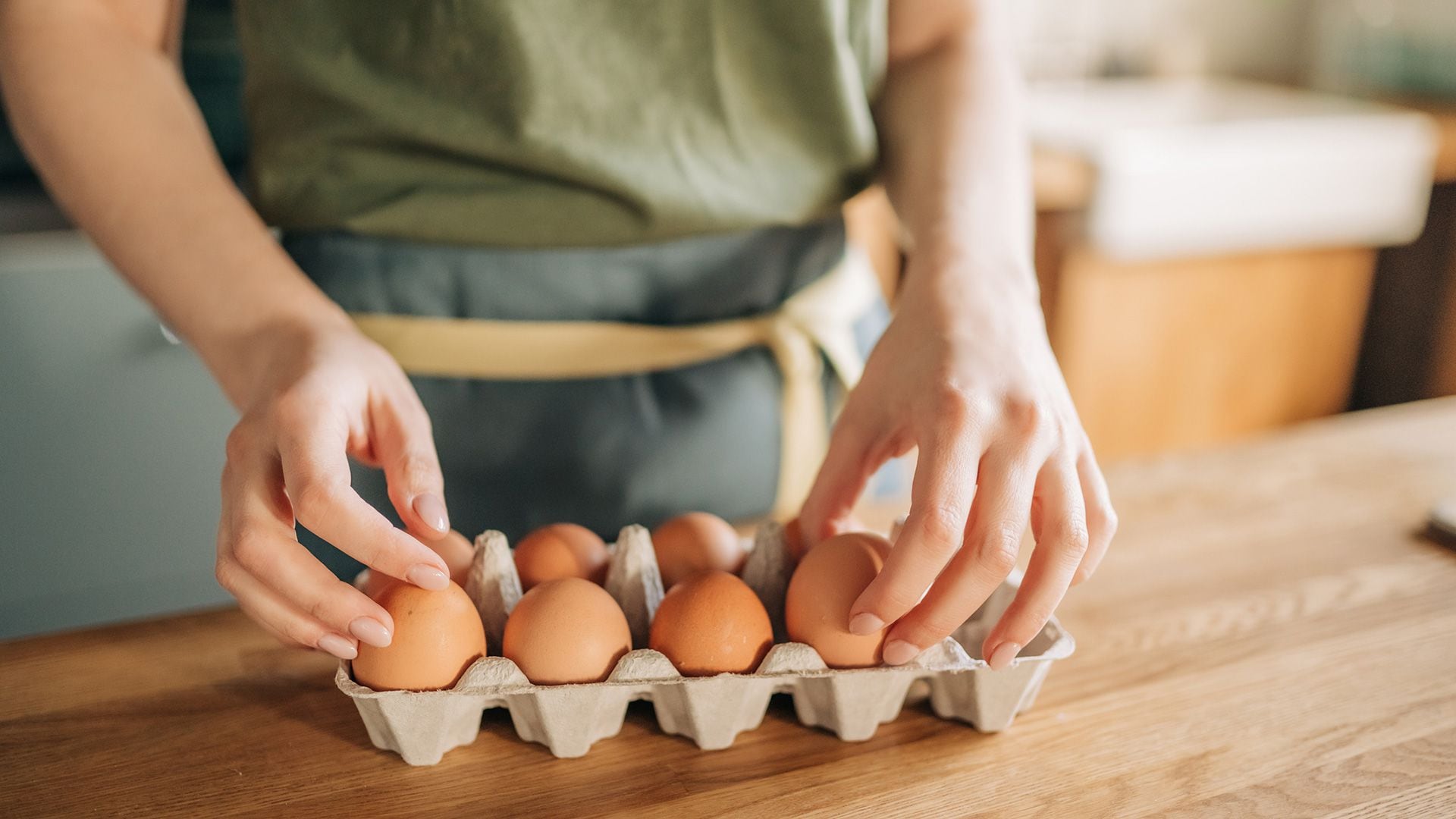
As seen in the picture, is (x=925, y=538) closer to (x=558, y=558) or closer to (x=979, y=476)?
(x=979, y=476)

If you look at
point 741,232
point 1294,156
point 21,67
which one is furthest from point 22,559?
point 1294,156

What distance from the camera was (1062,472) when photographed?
0.57 meters

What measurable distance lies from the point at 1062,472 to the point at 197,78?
122 centimetres

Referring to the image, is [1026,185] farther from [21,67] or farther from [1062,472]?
[21,67]

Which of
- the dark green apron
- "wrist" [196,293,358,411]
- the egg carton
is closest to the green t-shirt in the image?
the dark green apron

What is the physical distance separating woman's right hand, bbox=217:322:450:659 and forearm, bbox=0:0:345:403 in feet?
0.25

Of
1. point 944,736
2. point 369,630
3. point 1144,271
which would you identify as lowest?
point 1144,271

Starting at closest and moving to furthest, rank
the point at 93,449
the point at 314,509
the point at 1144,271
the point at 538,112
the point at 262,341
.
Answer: the point at 314,509, the point at 262,341, the point at 538,112, the point at 93,449, the point at 1144,271

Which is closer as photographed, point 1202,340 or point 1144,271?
point 1144,271

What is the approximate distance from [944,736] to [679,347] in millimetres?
373

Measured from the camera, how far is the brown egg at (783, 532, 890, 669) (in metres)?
0.56

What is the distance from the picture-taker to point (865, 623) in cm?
54

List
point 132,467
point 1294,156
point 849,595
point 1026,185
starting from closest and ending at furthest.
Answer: point 849,595 → point 1026,185 → point 132,467 → point 1294,156

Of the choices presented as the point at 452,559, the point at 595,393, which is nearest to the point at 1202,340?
the point at 595,393
